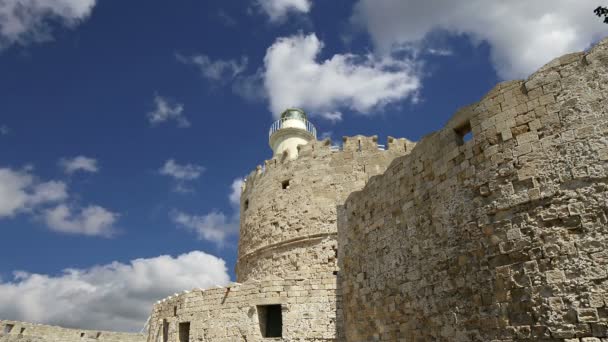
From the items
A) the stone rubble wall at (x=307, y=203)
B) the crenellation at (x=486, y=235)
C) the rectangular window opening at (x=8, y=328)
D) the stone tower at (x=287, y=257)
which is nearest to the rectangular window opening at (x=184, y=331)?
the stone tower at (x=287, y=257)

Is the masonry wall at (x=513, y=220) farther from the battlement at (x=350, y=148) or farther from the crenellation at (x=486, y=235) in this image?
the battlement at (x=350, y=148)

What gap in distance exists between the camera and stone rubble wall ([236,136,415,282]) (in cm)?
1377

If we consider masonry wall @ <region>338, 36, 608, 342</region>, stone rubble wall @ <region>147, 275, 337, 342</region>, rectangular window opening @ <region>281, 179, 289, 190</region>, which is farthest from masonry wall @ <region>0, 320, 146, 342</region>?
masonry wall @ <region>338, 36, 608, 342</region>

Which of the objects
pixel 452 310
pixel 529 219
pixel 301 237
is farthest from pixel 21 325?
pixel 529 219

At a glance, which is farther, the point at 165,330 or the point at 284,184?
the point at 284,184

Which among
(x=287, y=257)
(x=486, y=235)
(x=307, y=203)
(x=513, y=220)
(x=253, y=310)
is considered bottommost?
(x=253, y=310)

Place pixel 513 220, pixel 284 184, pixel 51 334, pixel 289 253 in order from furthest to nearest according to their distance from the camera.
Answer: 1. pixel 51 334
2. pixel 284 184
3. pixel 289 253
4. pixel 513 220

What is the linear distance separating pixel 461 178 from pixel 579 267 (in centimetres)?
186

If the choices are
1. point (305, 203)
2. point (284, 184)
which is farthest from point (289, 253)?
point (284, 184)

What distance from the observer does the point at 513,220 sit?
18.7 ft

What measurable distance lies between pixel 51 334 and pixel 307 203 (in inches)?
579

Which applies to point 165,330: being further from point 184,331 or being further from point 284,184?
point 284,184

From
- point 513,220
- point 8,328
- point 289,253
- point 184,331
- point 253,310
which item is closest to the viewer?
point 513,220

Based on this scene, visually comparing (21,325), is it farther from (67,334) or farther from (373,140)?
(373,140)
